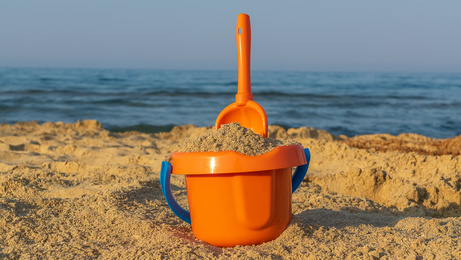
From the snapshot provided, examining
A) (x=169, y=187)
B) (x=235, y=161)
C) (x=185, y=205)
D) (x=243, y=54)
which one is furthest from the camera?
(x=185, y=205)

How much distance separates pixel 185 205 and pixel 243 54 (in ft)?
3.19

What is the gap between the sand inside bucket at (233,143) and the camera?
5.24 feet

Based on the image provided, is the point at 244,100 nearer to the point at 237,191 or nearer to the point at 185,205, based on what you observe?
the point at 237,191

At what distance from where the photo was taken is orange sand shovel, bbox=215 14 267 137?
1875 mm

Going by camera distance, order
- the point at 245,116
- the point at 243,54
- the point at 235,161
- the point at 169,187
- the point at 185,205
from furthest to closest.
Answer: the point at 185,205 < the point at 245,116 < the point at 243,54 < the point at 169,187 < the point at 235,161

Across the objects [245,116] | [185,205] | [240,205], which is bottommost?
[185,205]

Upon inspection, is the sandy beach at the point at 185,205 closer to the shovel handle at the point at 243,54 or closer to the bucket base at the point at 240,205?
the bucket base at the point at 240,205

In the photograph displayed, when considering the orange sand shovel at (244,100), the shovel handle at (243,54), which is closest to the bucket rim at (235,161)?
the orange sand shovel at (244,100)

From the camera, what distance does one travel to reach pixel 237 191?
5.27 ft

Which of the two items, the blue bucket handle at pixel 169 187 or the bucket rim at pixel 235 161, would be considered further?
the blue bucket handle at pixel 169 187

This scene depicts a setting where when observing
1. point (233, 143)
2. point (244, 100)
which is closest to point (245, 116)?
point (244, 100)

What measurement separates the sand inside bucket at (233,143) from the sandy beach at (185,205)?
38cm

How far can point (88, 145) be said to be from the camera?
4391 millimetres

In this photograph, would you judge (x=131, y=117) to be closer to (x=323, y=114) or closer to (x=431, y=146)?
(x=323, y=114)
